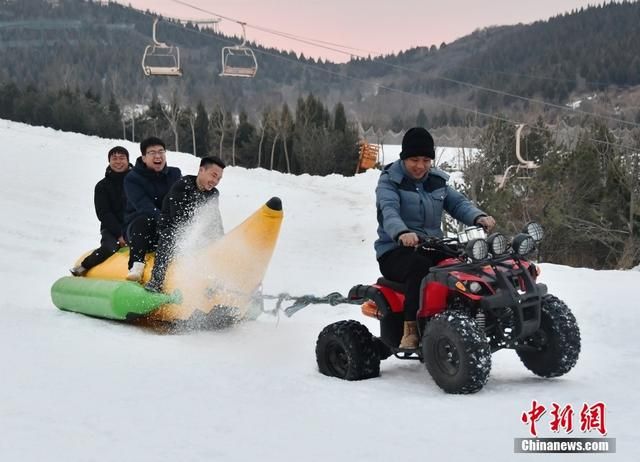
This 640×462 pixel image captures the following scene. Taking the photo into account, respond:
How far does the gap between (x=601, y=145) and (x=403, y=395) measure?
29451mm

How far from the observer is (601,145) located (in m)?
31.8

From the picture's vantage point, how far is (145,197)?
810cm

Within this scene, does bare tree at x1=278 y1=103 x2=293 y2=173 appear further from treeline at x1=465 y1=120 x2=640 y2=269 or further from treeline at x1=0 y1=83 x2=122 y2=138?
treeline at x1=465 y1=120 x2=640 y2=269

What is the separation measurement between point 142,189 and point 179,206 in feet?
2.81

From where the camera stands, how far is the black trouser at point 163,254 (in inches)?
295

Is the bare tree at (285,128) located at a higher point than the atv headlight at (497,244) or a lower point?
higher

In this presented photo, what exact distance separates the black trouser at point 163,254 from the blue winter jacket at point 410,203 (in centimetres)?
259

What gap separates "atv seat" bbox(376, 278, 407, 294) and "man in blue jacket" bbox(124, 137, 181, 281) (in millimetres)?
3062

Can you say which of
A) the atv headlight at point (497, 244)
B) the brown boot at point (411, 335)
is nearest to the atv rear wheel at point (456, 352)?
the brown boot at point (411, 335)

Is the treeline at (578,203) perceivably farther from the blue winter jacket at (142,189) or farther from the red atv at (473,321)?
the red atv at (473,321)

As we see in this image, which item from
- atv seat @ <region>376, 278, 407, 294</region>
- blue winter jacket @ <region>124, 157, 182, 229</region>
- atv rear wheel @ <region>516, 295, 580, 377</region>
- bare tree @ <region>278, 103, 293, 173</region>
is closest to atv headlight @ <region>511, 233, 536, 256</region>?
atv rear wheel @ <region>516, 295, 580, 377</region>

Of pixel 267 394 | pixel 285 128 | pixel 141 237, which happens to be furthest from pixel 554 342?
pixel 285 128

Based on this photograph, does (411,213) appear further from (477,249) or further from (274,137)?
(274,137)

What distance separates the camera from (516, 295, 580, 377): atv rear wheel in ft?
16.6
